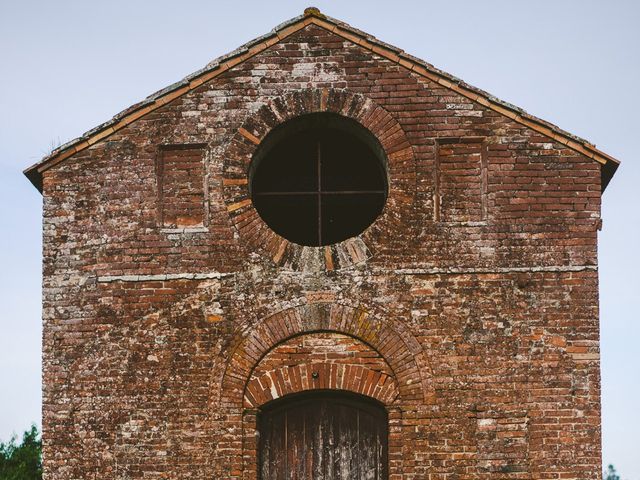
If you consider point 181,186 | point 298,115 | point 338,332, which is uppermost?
point 298,115

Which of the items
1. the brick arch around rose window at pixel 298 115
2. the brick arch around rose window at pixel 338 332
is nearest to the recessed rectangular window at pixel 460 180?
the brick arch around rose window at pixel 298 115

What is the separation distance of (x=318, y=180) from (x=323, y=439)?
3129 mm

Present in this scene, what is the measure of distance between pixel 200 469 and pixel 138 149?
144 inches

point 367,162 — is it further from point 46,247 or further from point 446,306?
point 46,247

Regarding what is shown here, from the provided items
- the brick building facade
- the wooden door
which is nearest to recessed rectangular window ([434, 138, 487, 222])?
the brick building facade

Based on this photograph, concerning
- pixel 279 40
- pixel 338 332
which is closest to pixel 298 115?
pixel 279 40

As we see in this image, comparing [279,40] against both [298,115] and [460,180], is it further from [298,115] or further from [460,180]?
[460,180]

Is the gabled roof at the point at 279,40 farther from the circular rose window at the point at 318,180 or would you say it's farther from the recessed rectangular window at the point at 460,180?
the circular rose window at the point at 318,180

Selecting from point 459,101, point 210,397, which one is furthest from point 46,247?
point 459,101

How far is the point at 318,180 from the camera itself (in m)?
13.5

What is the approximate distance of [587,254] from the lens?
1234 centimetres

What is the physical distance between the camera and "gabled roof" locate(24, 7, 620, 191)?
12.6 m

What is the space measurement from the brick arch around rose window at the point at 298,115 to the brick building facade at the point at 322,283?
2cm

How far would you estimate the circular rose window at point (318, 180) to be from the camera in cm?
1312
